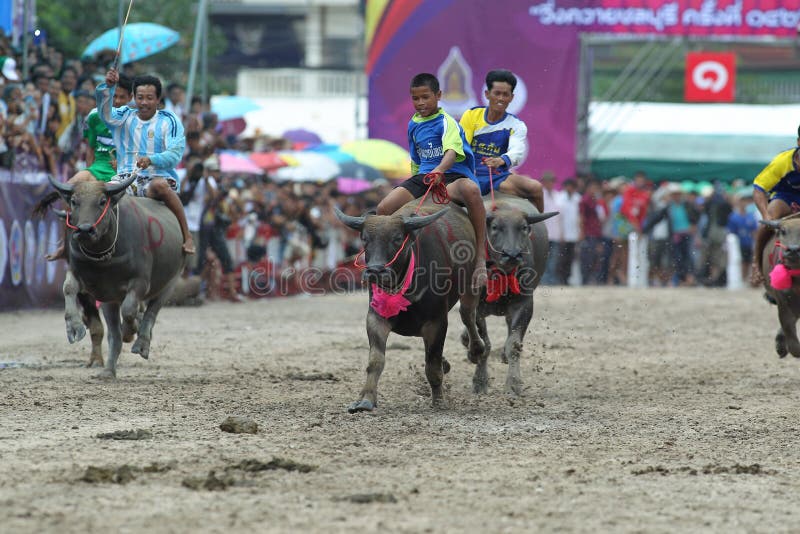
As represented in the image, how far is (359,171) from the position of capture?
2834 cm

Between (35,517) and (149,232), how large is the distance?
5.71m

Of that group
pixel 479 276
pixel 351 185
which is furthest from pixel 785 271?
pixel 351 185

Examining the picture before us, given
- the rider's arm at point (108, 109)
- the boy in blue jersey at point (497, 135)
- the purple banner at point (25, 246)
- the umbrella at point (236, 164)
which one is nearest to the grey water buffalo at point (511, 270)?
the boy in blue jersey at point (497, 135)

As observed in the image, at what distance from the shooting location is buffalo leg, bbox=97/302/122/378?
1075 centimetres

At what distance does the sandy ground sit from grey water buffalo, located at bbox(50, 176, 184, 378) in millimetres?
453

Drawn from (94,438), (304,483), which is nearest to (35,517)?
A: (304,483)

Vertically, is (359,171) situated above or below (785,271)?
above

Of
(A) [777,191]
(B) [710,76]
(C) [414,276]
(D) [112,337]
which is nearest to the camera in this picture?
(C) [414,276]

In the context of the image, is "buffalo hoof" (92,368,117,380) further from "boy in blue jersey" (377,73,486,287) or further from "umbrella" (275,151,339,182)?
"umbrella" (275,151,339,182)

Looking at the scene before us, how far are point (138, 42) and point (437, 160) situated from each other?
10087 mm

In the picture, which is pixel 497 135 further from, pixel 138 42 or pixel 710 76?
pixel 710 76

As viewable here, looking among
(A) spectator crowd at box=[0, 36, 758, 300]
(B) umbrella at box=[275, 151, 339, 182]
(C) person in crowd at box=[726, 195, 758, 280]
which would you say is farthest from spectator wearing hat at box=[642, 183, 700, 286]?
(B) umbrella at box=[275, 151, 339, 182]

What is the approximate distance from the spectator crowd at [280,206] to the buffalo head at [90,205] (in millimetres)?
5819

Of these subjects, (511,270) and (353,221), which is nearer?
(353,221)
